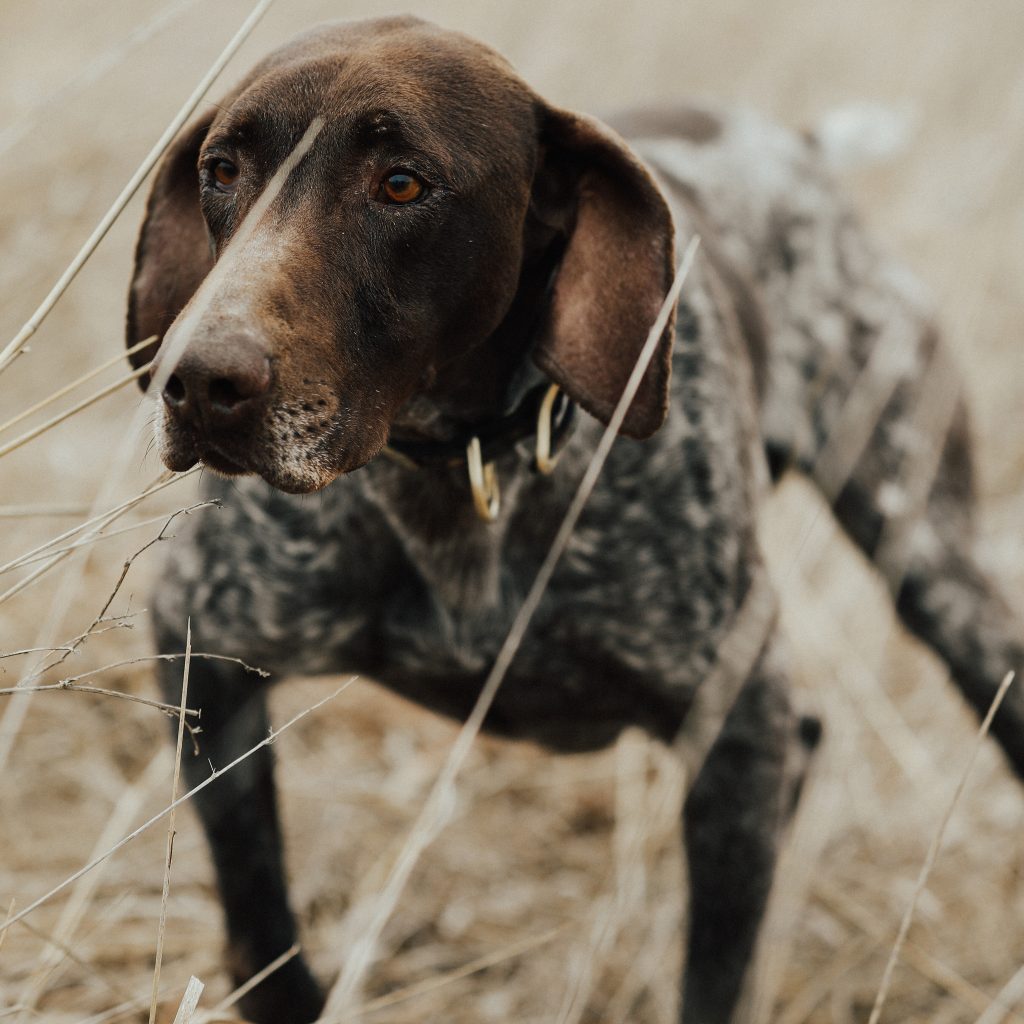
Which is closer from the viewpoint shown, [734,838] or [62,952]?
[62,952]

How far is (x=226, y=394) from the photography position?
1.67 m

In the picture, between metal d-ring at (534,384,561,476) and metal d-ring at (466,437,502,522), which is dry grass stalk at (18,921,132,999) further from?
metal d-ring at (534,384,561,476)

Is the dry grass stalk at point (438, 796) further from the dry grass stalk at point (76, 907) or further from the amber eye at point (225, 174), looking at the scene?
the amber eye at point (225, 174)

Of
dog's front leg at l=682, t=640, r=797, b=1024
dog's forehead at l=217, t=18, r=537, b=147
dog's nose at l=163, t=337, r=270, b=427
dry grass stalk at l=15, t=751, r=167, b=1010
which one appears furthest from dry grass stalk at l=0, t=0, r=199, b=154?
dog's front leg at l=682, t=640, r=797, b=1024

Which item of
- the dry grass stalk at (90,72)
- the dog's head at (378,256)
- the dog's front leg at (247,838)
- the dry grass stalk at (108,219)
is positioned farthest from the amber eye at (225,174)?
the dog's front leg at (247,838)

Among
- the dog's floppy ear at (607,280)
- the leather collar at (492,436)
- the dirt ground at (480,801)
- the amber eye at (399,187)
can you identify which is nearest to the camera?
the amber eye at (399,187)

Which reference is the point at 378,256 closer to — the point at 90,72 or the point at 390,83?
the point at 390,83

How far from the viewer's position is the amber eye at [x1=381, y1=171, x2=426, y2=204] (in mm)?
1943

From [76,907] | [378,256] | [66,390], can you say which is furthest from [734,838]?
[66,390]

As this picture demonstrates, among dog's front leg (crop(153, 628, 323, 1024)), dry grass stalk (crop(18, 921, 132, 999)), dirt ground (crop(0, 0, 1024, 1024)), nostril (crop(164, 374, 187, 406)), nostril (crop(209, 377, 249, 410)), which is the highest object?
nostril (crop(209, 377, 249, 410))

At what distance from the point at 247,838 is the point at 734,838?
0.98 m

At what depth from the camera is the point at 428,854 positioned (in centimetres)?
366

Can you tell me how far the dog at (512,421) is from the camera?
1.90 metres

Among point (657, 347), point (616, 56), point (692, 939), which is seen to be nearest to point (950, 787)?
point (692, 939)
